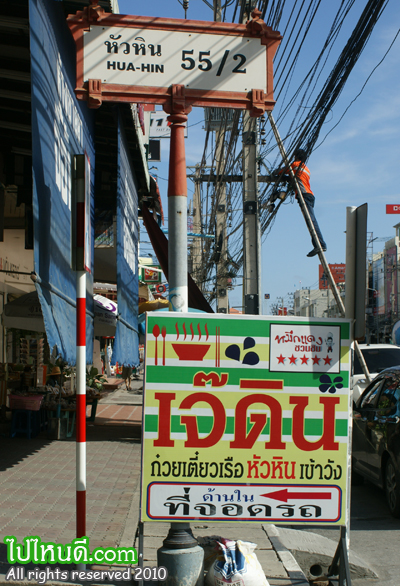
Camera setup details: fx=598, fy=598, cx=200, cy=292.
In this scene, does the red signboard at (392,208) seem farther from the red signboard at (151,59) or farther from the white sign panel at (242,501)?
the white sign panel at (242,501)

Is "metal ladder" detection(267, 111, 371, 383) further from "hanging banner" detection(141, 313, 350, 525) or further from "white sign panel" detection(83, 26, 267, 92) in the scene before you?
"hanging banner" detection(141, 313, 350, 525)

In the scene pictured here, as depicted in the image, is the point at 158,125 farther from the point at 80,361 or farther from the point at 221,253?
the point at 80,361

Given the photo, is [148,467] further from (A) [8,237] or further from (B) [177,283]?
(A) [8,237]

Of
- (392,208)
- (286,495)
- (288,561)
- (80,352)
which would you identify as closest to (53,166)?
(80,352)

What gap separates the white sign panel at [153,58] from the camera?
5.14 metres

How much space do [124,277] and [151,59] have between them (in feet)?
14.3

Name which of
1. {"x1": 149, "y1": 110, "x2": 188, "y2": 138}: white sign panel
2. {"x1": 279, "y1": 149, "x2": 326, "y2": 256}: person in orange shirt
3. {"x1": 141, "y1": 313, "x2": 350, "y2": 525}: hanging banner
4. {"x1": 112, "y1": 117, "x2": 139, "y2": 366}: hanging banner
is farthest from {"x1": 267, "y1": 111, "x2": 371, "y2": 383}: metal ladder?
{"x1": 149, "y1": 110, "x2": 188, "y2": 138}: white sign panel

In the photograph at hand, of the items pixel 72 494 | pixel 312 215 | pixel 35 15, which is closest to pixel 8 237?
pixel 312 215

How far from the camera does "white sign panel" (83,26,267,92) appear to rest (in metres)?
5.14

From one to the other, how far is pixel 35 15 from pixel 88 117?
116 inches

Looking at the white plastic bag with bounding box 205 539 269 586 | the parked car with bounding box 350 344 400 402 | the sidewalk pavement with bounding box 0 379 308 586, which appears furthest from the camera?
the parked car with bounding box 350 344 400 402

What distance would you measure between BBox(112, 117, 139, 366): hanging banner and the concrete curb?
3239 mm

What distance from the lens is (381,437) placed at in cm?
717

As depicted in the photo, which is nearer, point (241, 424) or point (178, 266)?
point (241, 424)
